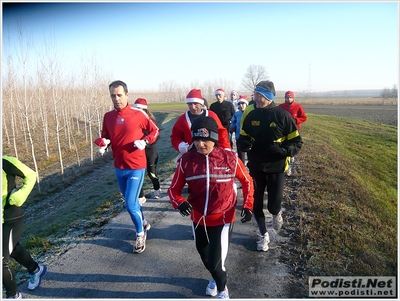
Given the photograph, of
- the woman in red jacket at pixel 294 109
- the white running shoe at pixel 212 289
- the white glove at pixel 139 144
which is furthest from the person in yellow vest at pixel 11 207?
the woman in red jacket at pixel 294 109

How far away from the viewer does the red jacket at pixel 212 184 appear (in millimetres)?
2982

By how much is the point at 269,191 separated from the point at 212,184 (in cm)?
136

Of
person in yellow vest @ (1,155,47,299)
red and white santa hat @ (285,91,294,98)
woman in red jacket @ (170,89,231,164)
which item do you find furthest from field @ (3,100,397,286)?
red and white santa hat @ (285,91,294,98)

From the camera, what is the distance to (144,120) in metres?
4.32

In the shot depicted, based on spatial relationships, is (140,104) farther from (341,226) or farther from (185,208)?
(341,226)

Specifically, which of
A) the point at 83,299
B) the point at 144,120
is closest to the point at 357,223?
the point at 144,120

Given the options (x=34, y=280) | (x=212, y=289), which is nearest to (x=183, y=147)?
(x=212, y=289)

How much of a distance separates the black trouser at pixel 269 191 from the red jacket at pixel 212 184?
987 millimetres

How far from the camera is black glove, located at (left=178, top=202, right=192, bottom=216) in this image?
2922 millimetres

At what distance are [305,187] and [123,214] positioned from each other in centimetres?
411

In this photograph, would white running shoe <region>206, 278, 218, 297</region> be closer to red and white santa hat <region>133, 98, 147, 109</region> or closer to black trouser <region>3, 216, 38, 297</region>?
black trouser <region>3, 216, 38, 297</region>

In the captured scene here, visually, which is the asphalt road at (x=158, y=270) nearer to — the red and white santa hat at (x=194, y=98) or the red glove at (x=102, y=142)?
the red glove at (x=102, y=142)

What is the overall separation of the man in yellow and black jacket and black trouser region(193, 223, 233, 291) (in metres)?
1.17

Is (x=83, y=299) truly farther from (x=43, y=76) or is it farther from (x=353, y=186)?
(x=43, y=76)
